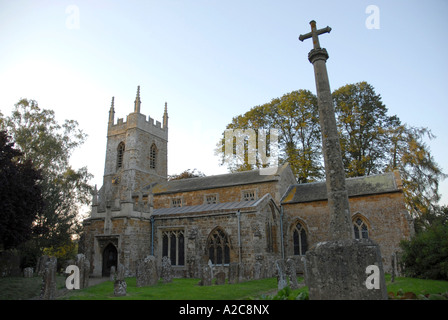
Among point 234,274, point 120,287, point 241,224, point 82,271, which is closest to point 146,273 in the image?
point 82,271

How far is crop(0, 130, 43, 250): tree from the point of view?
13.6 metres

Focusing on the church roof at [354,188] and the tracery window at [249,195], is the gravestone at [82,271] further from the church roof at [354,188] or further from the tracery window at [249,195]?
the church roof at [354,188]

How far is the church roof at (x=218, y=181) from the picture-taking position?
22562 mm

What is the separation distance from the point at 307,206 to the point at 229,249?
650 cm

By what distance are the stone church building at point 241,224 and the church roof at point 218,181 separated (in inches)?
3.8

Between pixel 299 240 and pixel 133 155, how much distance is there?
1744cm

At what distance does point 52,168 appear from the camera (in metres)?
27.8

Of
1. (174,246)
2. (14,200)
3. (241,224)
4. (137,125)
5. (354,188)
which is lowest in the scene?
(174,246)

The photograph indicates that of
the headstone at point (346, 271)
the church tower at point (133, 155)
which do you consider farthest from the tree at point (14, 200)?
the headstone at point (346, 271)

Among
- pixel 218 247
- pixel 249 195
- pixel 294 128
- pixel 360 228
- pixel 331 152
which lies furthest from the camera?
pixel 294 128

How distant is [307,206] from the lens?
67.6 feet

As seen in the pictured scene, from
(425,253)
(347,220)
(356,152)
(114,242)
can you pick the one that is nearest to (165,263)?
(114,242)

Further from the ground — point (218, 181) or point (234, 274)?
point (218, 181)

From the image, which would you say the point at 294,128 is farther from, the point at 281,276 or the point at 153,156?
the point at 281,276
